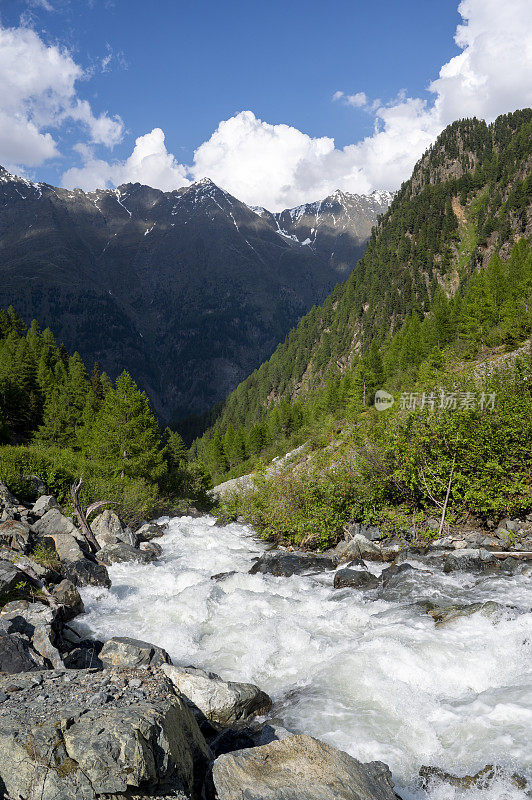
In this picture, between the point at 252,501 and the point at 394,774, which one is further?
the point at 252,501

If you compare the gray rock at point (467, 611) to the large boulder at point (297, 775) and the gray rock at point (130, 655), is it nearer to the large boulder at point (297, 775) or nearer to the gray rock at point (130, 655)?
the large boulder at point (297, 775)

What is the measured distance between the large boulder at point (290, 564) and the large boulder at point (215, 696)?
9.99m

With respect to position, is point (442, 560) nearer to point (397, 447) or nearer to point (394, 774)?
point (397, 447)

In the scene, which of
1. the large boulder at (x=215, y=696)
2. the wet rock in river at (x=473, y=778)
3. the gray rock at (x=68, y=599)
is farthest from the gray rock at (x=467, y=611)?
the gray rock at (x=68, y=599)

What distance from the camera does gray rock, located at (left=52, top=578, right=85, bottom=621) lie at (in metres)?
12.8

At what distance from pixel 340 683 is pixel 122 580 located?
422 inches

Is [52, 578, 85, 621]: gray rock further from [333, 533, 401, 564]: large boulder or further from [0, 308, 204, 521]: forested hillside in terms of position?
[0, 308, 204, 521]: forested hillside

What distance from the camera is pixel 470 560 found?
55.2 ft

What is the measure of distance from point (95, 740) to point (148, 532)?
24106 mm

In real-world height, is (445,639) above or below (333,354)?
below

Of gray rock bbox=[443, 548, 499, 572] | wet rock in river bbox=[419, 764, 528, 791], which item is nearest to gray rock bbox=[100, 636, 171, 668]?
wet rock in river bbox=[419, 764, 528, 791]

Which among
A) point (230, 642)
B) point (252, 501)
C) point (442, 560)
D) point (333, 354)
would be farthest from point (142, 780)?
point (333, 354)

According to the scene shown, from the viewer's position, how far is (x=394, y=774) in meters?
7.05

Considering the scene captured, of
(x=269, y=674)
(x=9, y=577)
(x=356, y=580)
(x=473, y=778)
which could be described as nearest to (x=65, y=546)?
(x=9, y=577)
